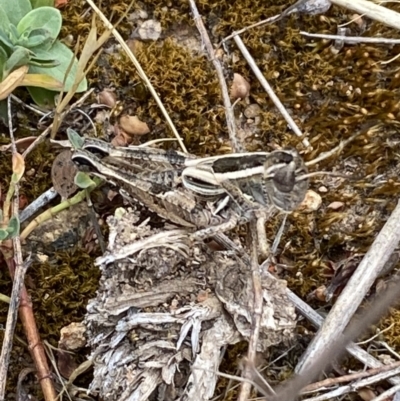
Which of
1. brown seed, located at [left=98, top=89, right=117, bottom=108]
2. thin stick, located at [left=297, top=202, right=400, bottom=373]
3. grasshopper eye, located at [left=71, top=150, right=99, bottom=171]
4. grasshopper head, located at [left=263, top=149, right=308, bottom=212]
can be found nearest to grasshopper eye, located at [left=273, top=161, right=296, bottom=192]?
grasshopper head, located at [left=263, top=149, right=308, bottom=212]

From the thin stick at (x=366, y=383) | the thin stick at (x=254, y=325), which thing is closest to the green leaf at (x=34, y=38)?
the thin stick at (x=254, y=325)

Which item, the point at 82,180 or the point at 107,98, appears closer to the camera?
the point at 82,180

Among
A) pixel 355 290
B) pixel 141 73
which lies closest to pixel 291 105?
pixel 141 73

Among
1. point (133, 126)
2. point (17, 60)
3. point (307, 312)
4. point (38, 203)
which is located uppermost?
point (17, 60)

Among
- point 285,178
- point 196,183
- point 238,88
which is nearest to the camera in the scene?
point 285,178

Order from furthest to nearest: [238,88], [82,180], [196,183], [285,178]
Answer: [238,88]
[82,180]
[196,183]
[285,178]

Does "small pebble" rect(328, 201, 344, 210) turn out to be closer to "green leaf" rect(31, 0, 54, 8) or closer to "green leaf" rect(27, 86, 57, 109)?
"green leaf" rect(27, 86, 57, 109)

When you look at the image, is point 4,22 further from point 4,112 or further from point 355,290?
point 355,290

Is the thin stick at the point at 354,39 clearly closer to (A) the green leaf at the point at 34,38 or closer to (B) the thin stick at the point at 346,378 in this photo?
(A) the green leaf at the point at 34,38
